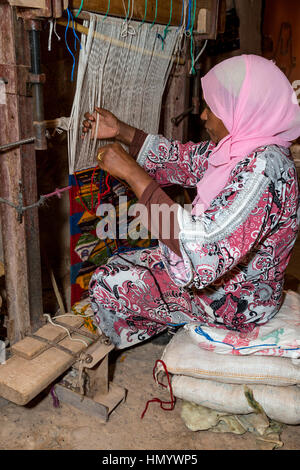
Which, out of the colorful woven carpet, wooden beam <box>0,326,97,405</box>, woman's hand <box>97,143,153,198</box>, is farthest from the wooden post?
the colorful woven carpet

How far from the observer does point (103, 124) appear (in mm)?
1879

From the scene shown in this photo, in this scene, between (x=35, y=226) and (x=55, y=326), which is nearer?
(x=35, y=226)

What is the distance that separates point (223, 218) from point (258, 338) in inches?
25.8

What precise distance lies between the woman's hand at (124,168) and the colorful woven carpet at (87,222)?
1.14 feet

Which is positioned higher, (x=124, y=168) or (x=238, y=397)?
(x=124, y=168)

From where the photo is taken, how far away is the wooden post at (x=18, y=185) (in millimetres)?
1439

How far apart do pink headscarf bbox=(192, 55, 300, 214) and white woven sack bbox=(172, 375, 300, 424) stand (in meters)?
0.91

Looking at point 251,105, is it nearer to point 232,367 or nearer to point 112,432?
point 232,367

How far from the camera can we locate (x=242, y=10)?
3.76 m

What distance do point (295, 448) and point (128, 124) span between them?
1.63 m

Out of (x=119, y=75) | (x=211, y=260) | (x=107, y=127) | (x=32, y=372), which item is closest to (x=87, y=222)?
(x=107, y=127)
